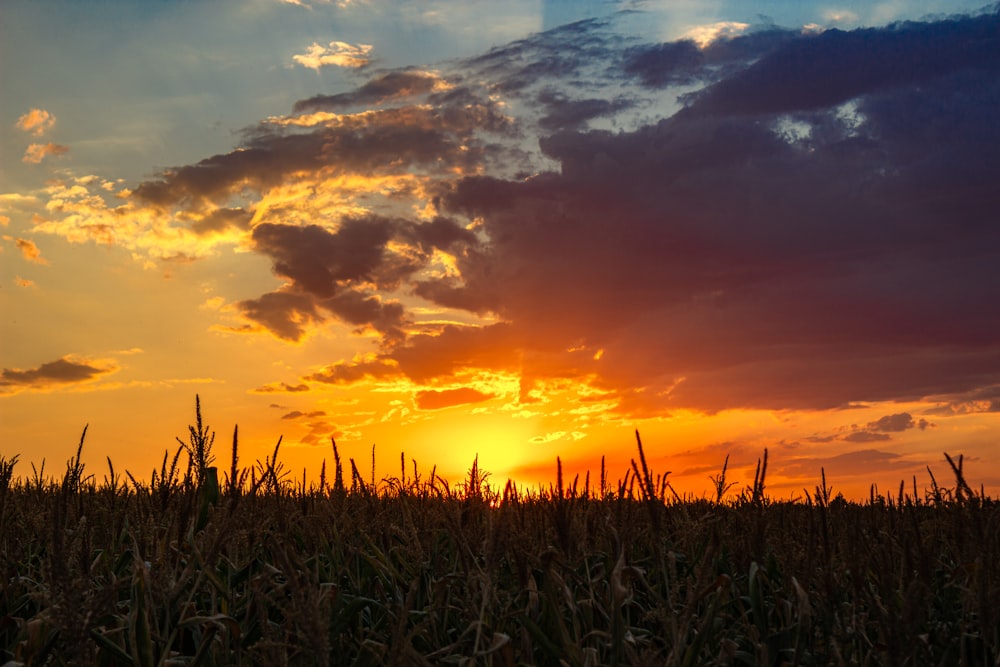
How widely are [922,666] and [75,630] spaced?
4258mm

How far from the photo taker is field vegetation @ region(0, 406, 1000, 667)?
396 centimetres

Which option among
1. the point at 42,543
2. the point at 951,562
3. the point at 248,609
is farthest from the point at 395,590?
the point at 951,562

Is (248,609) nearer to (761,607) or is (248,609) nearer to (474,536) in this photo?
(474,536)

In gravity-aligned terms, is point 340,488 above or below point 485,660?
above

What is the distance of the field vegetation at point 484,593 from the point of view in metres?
3.96

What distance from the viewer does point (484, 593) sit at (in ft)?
12.7

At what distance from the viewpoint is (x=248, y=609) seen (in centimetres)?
532

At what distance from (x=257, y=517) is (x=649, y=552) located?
12.0 feet

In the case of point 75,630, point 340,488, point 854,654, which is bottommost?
point 854,654

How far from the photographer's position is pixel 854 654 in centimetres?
510

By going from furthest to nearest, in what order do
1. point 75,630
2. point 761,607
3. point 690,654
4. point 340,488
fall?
point 340,488
point 761,607
point 690,654
point 75,630

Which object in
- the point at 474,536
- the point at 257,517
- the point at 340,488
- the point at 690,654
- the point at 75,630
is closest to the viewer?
the point at 75,630

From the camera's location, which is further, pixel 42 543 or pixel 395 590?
pixel 42 543

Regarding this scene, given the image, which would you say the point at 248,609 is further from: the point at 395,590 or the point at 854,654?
the point at 854,654
